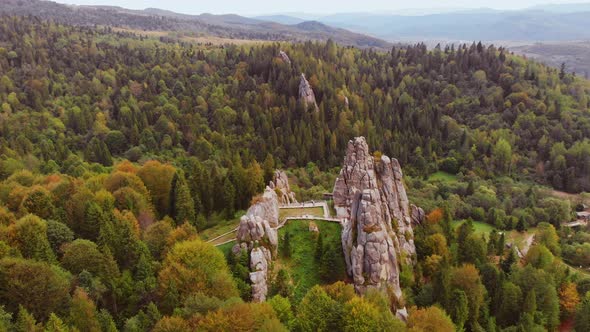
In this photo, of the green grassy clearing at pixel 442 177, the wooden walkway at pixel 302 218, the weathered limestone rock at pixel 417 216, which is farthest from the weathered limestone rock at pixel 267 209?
the green grassy clearing at pixel 442 177

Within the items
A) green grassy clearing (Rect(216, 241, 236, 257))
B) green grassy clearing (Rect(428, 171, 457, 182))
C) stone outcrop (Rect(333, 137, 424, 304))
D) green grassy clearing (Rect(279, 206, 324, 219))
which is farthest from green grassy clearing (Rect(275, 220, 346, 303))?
green grassy clearing (Rect(428, 171, 457, 182))

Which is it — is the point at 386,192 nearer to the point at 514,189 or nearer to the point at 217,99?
the point at 514,189

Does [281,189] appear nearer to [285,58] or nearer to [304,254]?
[304,254]

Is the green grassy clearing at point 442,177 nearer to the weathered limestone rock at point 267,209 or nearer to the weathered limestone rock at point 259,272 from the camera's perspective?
the weathered limestone rock at point 267,209

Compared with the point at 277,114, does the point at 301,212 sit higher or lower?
higher

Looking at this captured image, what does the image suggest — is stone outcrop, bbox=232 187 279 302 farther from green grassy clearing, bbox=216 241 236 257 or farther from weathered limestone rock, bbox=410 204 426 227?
weathered limestone rock, bbox=410 204 426 227

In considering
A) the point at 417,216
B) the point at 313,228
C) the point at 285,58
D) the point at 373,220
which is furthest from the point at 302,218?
the point at 285,58
